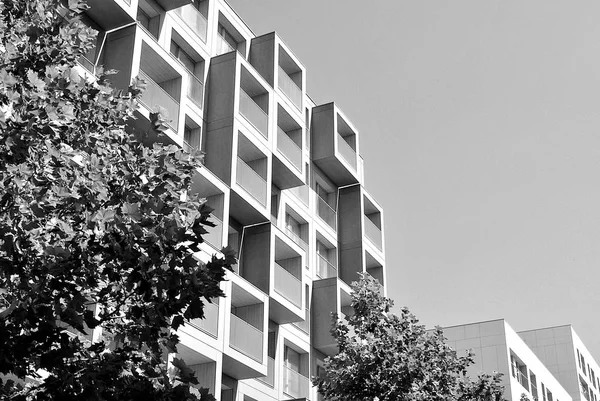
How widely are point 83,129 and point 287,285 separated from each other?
21.4m

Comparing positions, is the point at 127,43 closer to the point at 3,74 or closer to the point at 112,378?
the point at 3,74

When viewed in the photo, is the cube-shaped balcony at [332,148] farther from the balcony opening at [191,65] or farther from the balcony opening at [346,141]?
the balcony opening at [191,65]

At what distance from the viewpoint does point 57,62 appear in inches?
440

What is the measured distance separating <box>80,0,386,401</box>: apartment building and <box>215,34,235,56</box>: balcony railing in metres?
0.06

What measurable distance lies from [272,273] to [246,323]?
3.26 m

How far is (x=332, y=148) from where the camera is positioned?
39031 mm

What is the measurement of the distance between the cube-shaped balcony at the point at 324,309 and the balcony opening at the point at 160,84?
11121 mm

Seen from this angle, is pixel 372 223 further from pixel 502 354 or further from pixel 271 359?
pixel 502 354

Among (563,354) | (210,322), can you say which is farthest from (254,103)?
(563,354)

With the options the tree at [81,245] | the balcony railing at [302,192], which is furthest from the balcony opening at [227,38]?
the tree at [81,245]

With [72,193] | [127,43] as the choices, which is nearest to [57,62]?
[72,193]

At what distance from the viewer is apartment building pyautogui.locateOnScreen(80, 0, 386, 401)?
1038 inches

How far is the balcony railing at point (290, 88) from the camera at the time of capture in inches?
1415

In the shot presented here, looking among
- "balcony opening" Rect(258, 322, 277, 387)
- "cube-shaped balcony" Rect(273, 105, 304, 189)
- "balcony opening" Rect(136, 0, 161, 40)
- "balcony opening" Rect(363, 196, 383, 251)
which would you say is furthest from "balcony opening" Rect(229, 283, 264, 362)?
"balcony opening" Rect(363, 196, 383, 251)
